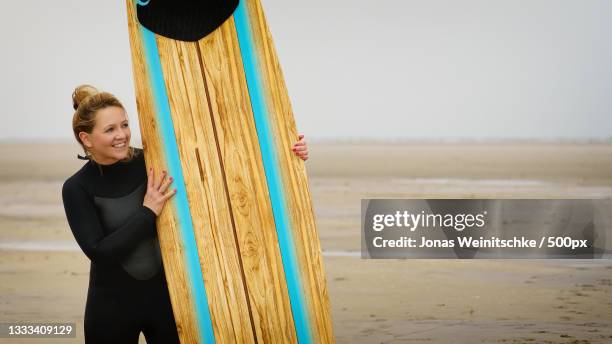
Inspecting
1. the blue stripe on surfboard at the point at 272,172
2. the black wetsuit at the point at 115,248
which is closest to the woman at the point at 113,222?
the black wetsuit at the point at 115,248

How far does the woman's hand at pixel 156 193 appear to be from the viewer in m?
2.36

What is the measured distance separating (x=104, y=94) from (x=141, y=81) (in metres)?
0.39

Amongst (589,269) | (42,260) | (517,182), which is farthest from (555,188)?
(42,260)

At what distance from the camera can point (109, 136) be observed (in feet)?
7.34

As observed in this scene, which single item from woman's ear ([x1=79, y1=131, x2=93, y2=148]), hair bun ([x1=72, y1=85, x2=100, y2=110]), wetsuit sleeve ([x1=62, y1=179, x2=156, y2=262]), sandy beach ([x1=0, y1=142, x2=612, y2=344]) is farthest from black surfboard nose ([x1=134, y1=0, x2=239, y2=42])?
sandy beach ([x1=0, y1=142, x2=612, y2=344])

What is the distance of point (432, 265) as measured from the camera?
6.49 m

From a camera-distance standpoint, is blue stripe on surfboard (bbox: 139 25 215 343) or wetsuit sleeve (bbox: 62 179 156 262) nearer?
wetsuit sleeve (bbox: 62 179 156 262)

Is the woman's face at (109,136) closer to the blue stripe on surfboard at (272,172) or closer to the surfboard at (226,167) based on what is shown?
the surfboard at (226,167)

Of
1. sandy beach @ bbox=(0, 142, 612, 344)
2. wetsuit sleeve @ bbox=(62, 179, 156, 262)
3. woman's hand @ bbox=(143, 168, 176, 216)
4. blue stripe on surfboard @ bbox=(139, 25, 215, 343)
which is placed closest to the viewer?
wetsuit sleeve @ bbox=(62, 179, 156, 262)

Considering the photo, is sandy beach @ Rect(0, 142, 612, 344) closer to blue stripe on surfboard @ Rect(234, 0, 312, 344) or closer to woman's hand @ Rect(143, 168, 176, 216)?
blue stripe on surfboard @ Rect(234, 0, 312, 344)

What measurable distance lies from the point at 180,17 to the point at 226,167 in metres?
0.48

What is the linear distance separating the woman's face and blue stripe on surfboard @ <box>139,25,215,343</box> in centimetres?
31

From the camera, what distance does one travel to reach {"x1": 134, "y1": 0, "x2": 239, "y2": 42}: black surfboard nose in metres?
2.62

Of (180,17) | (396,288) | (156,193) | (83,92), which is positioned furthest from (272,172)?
(396,288)
